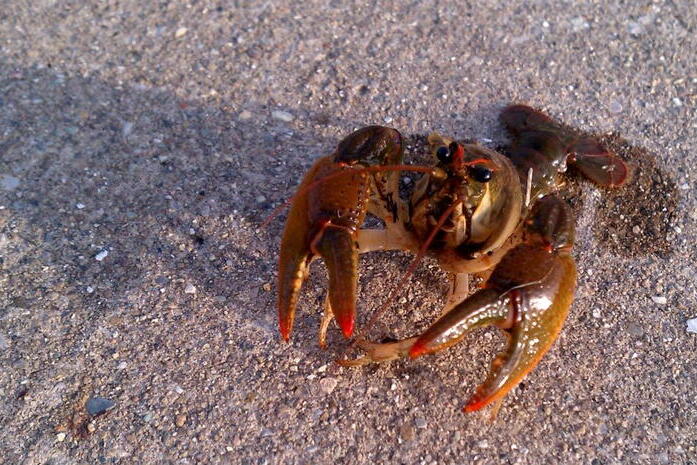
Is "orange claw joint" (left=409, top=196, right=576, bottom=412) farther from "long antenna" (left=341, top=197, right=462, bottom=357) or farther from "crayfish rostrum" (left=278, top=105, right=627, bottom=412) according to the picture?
"long antenna" (left=341, top=197, right=462, bottom=357)

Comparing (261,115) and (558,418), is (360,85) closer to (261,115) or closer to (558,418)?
(261,115)

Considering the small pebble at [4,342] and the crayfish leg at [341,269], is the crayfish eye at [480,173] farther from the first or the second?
the small pebble at [4,342]

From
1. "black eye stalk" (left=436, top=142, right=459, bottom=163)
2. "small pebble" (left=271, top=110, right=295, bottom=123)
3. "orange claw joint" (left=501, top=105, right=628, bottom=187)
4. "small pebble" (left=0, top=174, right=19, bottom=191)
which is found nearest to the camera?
"black eye stalk" (left=436, top=142, right=459, bottom=163)

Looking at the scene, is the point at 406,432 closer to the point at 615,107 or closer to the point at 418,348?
the point at 418,348

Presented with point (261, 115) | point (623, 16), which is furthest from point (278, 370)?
point (623, 16)

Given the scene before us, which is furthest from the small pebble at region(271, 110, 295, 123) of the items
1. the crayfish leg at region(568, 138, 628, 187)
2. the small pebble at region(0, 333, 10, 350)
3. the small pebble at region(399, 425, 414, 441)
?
the small pebble at region(399, 425, 414, 441)

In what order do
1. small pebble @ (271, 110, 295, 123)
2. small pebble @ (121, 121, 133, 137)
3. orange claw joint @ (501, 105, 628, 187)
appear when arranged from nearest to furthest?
orange claw joint @ (501, 105, 628, 187) < small pebble @ (121, 121, 133, 137) < small pebble @ (271, 110, 295, 123)
